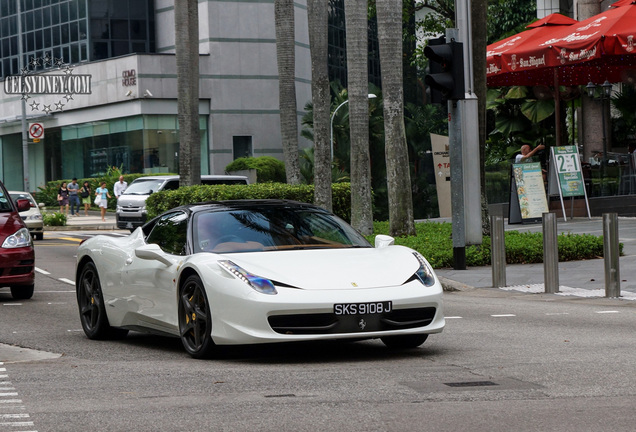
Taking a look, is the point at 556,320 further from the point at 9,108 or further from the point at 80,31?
the point at 9,108

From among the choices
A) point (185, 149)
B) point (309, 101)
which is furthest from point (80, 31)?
point (185, 149)

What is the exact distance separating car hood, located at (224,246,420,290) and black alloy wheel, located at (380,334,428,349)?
2.01 feet

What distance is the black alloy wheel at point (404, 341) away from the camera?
911 centimetres

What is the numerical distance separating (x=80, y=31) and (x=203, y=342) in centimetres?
5541

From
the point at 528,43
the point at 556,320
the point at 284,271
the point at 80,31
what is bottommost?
the point at 556,320

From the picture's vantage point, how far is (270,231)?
9461 mm

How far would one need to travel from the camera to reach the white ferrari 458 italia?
327 inches

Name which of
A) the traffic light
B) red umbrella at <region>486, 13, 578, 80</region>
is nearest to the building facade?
red umbrella at <region>486, 13, 578, 80</region>

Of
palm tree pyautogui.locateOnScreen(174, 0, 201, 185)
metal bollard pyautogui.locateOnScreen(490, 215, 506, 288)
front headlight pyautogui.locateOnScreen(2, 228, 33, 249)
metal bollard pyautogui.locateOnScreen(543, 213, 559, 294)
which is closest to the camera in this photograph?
metal bollard pyautogui.locateOnScreen(543, 213, 559, 294)

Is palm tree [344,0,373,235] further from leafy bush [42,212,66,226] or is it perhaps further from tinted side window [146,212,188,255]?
leafy bush [42,212,66,226]

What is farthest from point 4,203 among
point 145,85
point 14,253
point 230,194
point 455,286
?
point 145,85

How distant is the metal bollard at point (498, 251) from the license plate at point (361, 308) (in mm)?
7103

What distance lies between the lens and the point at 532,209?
2623cm

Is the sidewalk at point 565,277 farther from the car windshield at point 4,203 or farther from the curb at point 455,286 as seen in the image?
the car windshield at point 4,203
